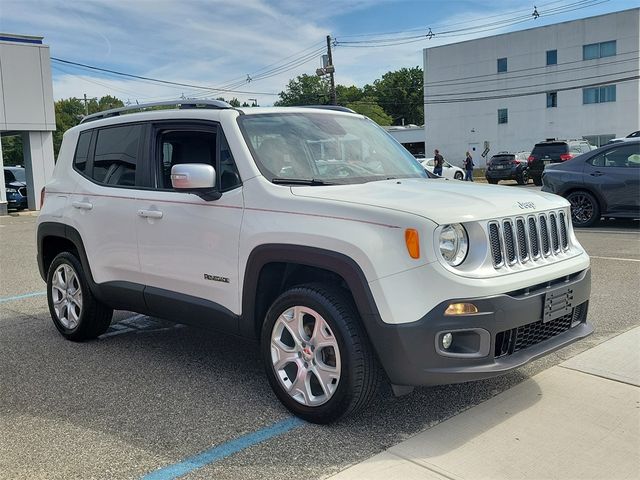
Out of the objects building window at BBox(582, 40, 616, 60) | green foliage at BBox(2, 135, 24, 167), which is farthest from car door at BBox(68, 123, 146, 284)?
green foliage at BBox(2, 135, 24, 167)

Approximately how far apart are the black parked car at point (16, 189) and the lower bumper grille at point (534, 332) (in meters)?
23.2

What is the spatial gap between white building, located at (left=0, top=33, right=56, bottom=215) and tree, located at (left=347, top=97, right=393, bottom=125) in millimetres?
76215

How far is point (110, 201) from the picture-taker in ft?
16.2

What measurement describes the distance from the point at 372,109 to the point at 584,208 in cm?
9098

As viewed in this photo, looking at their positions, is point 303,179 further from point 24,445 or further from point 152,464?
point 24,445

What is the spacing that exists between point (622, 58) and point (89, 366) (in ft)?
162

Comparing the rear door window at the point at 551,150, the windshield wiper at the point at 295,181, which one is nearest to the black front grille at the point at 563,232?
the windshield wiper at the point at 295,181

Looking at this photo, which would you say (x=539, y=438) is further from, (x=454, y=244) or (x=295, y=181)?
(x=295, y=181)

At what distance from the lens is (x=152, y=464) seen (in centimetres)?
320

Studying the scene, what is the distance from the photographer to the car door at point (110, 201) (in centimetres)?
479

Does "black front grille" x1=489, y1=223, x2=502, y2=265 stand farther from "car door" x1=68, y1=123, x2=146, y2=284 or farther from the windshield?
"car door" x1=68, y1=123, x2=146, y2=284

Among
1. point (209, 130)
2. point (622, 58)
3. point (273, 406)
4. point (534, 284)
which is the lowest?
point (273, 406)

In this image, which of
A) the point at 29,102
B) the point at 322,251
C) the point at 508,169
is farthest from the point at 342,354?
the point at 508,169

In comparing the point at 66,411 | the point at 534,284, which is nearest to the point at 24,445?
the point at 66,411
